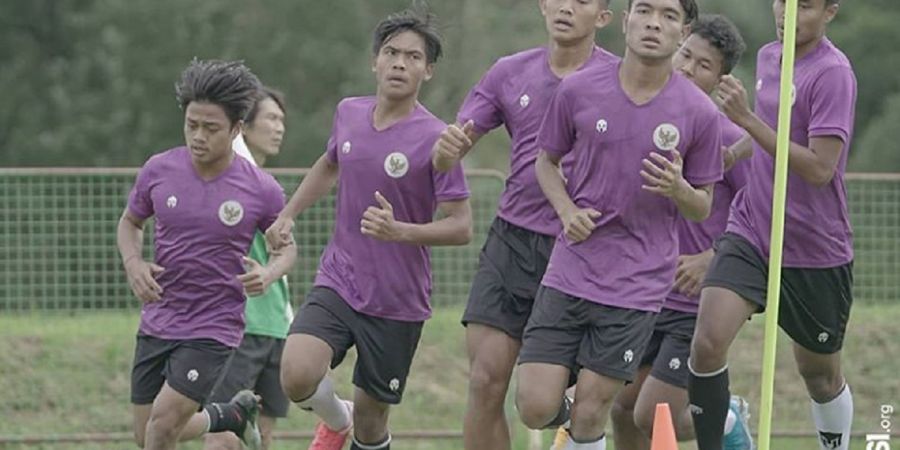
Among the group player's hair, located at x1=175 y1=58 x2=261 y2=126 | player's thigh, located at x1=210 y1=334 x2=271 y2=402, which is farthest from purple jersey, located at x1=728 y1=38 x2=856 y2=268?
player's thigh, located at x1=210 y1=334 x2=271 y2=402

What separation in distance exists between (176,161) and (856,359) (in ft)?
22.8

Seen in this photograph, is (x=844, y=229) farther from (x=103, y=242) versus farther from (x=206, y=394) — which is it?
(x=103, y=242)

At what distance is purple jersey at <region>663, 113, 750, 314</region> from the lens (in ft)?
33.2

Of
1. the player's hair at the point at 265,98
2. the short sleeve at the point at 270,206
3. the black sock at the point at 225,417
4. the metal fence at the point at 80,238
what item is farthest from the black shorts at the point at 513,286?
the metal fence at the point at 80,238

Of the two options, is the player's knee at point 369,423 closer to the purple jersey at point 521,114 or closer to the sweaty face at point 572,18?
the purple jersey at point 521,114

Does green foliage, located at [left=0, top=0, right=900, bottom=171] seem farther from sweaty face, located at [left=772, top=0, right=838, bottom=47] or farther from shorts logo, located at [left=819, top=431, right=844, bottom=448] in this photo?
sweaty face, located at [left=772, top=0, right=838, bottom=47]

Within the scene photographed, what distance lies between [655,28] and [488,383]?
1.88 m

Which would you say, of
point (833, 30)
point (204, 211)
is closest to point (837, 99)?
point (204, 211)

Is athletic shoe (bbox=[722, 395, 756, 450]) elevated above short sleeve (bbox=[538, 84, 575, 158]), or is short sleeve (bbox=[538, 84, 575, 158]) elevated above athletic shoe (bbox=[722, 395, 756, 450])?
short sleeve (bbox=[538, 84, 575, 158])

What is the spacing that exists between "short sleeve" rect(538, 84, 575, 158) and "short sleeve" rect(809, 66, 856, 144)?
3.99 feet

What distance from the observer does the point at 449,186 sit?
32.0 feet

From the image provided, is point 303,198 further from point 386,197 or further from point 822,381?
point 822,381

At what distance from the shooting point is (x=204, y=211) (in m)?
10.2

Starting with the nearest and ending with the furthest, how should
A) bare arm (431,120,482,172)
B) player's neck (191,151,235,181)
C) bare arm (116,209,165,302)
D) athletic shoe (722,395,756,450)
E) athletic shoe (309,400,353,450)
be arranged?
bare arm (431,120,482,172) < bare arm (116,209,165,302) < player's neck (191,151,235,181) < athletic shoe (722,395,756,450) < athletic shoe (309,400,353,450)
